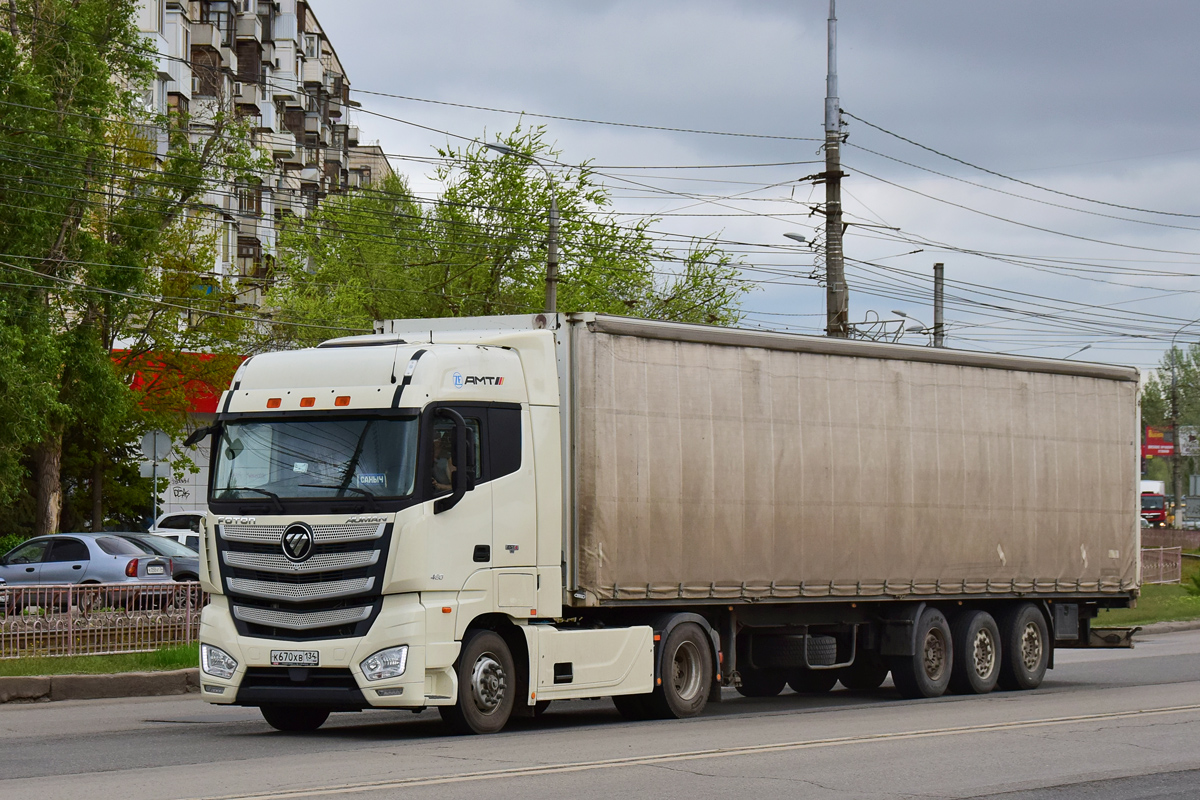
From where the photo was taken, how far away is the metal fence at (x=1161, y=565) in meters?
45.7

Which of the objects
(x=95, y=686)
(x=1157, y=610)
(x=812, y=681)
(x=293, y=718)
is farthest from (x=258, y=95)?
(x=293, y=718)

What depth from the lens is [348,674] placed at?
11898 mm

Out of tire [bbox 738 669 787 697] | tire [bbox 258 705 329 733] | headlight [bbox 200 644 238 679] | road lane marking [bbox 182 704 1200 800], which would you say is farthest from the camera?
tire [bbox 738 669 787 697]

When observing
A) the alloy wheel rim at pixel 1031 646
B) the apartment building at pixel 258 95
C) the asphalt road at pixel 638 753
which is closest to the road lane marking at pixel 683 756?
the asphalt road at pixel 638 753

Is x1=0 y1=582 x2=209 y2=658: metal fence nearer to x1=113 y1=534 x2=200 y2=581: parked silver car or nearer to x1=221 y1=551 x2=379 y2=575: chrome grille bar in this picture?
x1=221 y1=551 x2=379 y2=575: chrome grille bar

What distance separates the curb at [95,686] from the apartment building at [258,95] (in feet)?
76.9

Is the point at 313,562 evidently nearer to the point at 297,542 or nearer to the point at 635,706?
the point at 297,542

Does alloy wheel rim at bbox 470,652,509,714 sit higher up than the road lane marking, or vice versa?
alloy wheel rim at bbox 470,652,509,714

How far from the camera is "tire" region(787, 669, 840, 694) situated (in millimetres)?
17859

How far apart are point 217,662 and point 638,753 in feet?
11.8

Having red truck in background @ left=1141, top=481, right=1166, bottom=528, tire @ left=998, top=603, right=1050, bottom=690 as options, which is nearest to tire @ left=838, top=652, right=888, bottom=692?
tire @ left=998, top=603, right=1050, bottom=690

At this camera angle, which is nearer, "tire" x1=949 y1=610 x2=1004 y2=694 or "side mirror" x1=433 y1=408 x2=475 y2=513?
"side mirror" x1=433 y1=408 x2=475 y2=513

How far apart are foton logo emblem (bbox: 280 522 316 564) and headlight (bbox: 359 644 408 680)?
3.05 ft

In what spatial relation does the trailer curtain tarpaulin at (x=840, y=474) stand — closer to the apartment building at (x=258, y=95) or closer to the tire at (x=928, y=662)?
the tire at (x=928, y=662)
